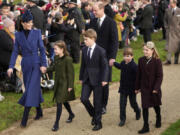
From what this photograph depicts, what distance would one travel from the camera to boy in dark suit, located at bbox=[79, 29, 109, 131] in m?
Result: 6.54

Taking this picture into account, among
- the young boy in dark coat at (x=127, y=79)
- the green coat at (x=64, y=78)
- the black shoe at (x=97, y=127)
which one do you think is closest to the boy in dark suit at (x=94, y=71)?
the black shoe at (x=97, y=127)

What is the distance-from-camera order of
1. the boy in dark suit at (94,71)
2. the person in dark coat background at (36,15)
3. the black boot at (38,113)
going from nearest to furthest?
the boy in dark suit at (94,71), the black boot at (38,113), the person in dark coat background at (36,15)

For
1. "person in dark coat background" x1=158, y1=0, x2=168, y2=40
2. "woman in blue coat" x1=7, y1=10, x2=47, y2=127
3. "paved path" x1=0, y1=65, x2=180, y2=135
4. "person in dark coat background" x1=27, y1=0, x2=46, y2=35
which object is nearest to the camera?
"paved path" x1=0, y1=65, x2=180, y2=135

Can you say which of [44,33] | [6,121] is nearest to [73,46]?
[44,33]

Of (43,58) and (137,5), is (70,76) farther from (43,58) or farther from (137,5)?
(137,5)

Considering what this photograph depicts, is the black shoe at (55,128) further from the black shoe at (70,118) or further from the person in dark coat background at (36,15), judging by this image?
the person in dark coat background at (36,15)

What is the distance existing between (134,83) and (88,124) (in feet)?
3.78

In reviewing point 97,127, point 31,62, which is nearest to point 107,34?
point 31,62

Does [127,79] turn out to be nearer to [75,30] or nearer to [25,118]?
[25,118]

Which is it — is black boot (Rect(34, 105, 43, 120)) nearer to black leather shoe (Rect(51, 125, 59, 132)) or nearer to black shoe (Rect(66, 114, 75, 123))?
black shoe (Rect(66, 114, 75, 123))

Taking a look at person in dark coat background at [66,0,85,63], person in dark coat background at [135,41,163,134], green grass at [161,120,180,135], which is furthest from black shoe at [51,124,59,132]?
person in dark coat background at [66,0,85,63]

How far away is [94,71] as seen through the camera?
661cm

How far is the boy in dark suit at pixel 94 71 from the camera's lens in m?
6.54

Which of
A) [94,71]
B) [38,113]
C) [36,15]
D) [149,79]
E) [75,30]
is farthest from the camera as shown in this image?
[75,30]
